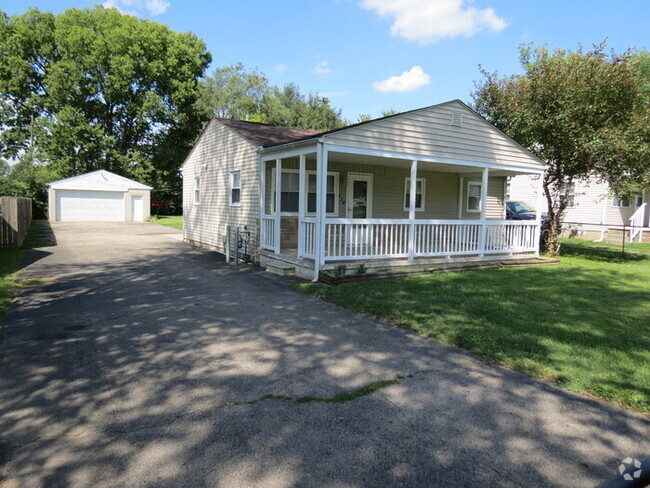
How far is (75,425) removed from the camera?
327 centimetres

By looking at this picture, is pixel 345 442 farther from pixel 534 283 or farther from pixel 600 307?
pixel 534 283

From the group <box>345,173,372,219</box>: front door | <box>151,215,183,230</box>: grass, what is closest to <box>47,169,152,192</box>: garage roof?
<box>151,215,183,230</box>: grass

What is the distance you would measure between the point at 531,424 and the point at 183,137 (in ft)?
136

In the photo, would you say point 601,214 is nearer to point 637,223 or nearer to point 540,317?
point 637,223

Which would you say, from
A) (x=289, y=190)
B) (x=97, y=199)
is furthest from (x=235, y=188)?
(x=97, y=199)

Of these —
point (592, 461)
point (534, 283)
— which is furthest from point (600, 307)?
point (592, 461)

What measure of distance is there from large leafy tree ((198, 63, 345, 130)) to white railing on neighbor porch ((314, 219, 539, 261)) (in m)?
32.7

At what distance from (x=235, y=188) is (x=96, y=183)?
21.8 metres

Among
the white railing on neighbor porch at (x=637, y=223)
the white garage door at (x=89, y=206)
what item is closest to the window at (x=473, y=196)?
the white railing on neighbor porch at (x=637, y=223)

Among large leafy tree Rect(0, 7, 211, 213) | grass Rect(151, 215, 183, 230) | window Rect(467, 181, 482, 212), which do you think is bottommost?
grass Rect(151, 215, 183, 230)

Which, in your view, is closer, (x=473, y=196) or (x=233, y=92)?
(x=473, y=196)

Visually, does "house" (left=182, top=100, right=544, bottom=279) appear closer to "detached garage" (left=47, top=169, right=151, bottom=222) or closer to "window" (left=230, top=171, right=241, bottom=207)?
"window" (left=230, top=171, right=241, bottom=207)

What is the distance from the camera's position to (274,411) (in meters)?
3.53

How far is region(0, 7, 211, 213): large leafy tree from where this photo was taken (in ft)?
114
